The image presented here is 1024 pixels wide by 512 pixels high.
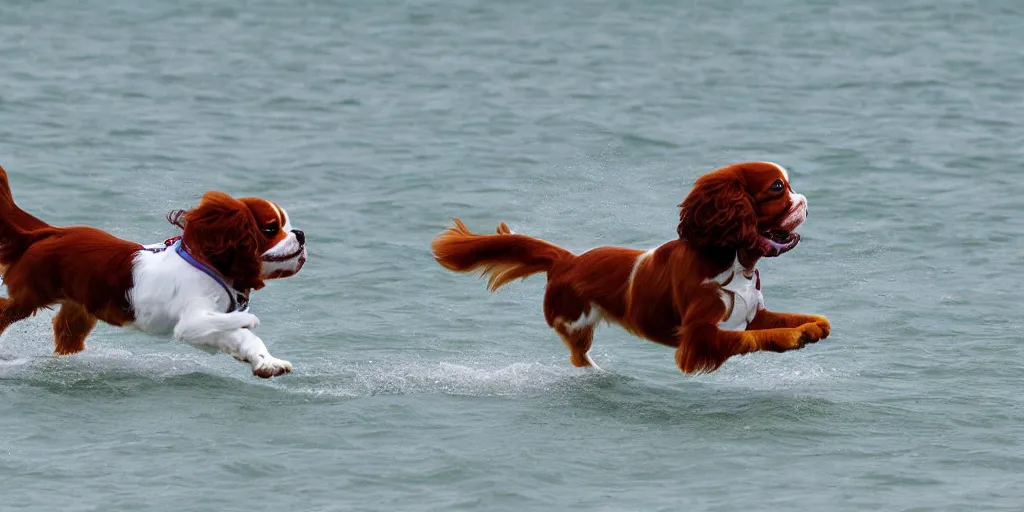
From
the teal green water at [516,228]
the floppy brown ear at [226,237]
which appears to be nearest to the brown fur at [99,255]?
the floppy brown ear at [226,237]

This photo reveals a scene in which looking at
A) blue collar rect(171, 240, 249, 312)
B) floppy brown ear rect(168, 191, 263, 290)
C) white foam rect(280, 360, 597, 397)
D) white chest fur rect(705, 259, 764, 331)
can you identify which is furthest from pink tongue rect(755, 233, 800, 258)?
blue collar rect(171, 240, 249, 312)

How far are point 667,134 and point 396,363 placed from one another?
788 centimetres

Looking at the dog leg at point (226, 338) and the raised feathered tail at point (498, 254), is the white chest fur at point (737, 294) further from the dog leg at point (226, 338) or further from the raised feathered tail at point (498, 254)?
the dog leg at point (226, 338)

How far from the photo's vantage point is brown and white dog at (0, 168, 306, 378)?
893 centimetres

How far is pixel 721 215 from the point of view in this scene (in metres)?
8.89

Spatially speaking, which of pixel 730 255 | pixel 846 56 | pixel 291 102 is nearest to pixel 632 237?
pixel 730 255

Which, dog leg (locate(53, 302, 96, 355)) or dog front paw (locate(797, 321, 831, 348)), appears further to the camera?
dog leg (locate(53, 302, 96, 355))

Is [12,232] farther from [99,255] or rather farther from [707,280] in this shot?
[707,280]

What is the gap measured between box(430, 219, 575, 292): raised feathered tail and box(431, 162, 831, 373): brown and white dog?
23cm

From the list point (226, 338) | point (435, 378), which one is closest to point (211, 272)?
point (226, 338)

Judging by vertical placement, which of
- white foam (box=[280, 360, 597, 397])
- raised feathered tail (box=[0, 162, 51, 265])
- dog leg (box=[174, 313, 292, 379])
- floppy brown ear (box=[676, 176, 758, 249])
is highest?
floppy brown ear (box=[676, 176, 758, 249])

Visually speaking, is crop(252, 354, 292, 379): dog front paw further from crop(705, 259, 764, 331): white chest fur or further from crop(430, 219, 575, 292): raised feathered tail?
crop(705, 259, 764, 331): white chest fur

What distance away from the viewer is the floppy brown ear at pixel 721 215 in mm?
8898

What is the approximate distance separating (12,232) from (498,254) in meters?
2.48
